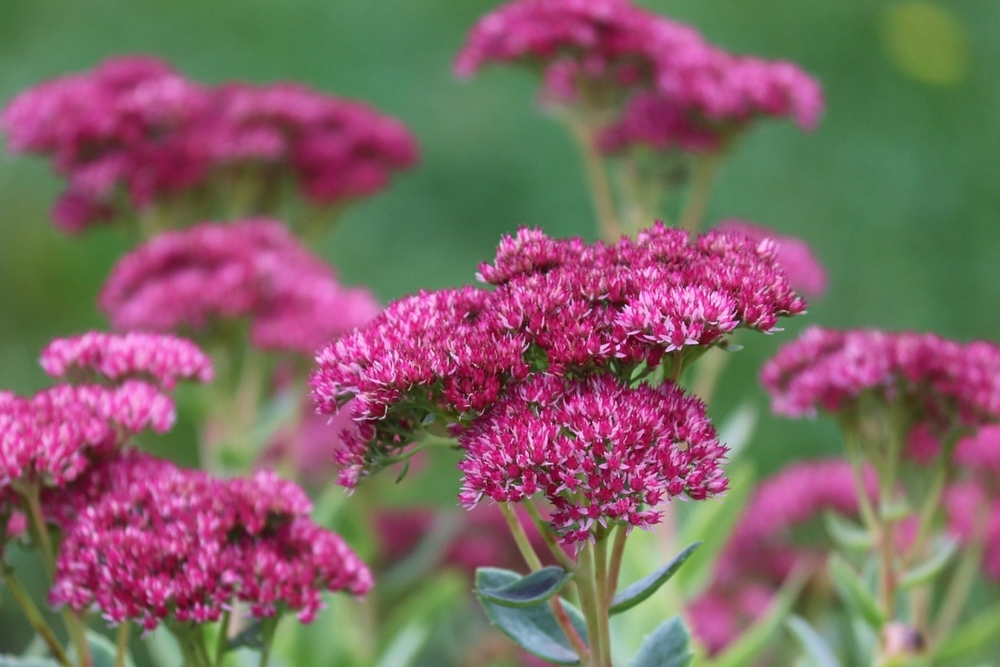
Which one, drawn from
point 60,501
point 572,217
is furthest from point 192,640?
point 572,217

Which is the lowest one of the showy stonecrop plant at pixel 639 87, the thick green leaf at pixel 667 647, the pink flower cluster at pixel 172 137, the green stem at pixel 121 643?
the thick green leaf at pixel 667 647

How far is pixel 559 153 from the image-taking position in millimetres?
4836

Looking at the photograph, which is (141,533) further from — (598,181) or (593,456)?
(598,181)

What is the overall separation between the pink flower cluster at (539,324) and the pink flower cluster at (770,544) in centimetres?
116

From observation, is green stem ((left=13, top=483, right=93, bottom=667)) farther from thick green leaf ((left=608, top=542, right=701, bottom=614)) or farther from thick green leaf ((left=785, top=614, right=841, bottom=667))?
thick green leaf ((left=785, top=614, right=841, bottom=667))

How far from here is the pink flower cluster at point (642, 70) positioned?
225 cm

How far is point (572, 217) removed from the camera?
4473 millimetres

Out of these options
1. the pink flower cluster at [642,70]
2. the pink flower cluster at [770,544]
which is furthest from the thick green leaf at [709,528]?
the pink flower cluster at [642,70]

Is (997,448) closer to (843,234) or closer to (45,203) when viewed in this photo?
(843,234)

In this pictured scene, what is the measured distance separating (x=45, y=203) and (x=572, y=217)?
1885 millimetres

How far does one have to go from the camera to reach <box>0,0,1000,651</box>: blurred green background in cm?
422

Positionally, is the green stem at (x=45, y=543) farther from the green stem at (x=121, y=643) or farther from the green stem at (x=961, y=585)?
the green stem at (x=961, y=585)

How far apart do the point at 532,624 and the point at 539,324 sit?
0.35 metres

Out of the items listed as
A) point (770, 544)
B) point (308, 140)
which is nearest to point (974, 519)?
point (770, 544)
